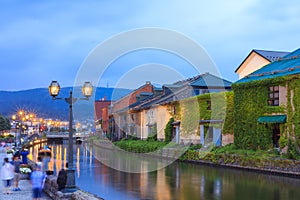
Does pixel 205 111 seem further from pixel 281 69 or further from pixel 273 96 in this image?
pixel 281 69

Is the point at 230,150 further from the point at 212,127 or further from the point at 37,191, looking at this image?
the point at 37,191

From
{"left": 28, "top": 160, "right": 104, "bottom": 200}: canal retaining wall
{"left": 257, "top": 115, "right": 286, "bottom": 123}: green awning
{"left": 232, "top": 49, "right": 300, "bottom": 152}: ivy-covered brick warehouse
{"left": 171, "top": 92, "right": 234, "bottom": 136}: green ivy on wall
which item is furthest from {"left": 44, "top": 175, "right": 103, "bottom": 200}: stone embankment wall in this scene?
{"left": 171, "top": 92, "right": 234, "bottom": 136}: green ivy on wall

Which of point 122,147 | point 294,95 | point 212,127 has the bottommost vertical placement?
point 122,147

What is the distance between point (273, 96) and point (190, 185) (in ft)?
40.0

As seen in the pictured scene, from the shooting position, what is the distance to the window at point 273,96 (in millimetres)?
29703

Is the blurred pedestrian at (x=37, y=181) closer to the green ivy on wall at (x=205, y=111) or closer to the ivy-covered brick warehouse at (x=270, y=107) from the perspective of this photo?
the ivy-covered brick warehouse at (x=270, y=107)

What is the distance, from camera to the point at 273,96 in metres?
30.0

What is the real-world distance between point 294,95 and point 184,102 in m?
16.5

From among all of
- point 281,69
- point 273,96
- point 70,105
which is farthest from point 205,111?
point 70,105

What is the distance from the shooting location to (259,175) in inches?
996

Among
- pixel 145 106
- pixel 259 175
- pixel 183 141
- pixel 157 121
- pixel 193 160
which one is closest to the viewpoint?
pixel 259 175

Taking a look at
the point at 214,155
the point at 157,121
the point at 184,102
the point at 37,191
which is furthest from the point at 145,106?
the point at 37,191

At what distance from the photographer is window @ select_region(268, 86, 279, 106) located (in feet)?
97.5

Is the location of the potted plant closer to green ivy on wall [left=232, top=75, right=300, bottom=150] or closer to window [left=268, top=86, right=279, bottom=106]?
green ivy on wall [left=232, top=75, right=300, bottom=150]
